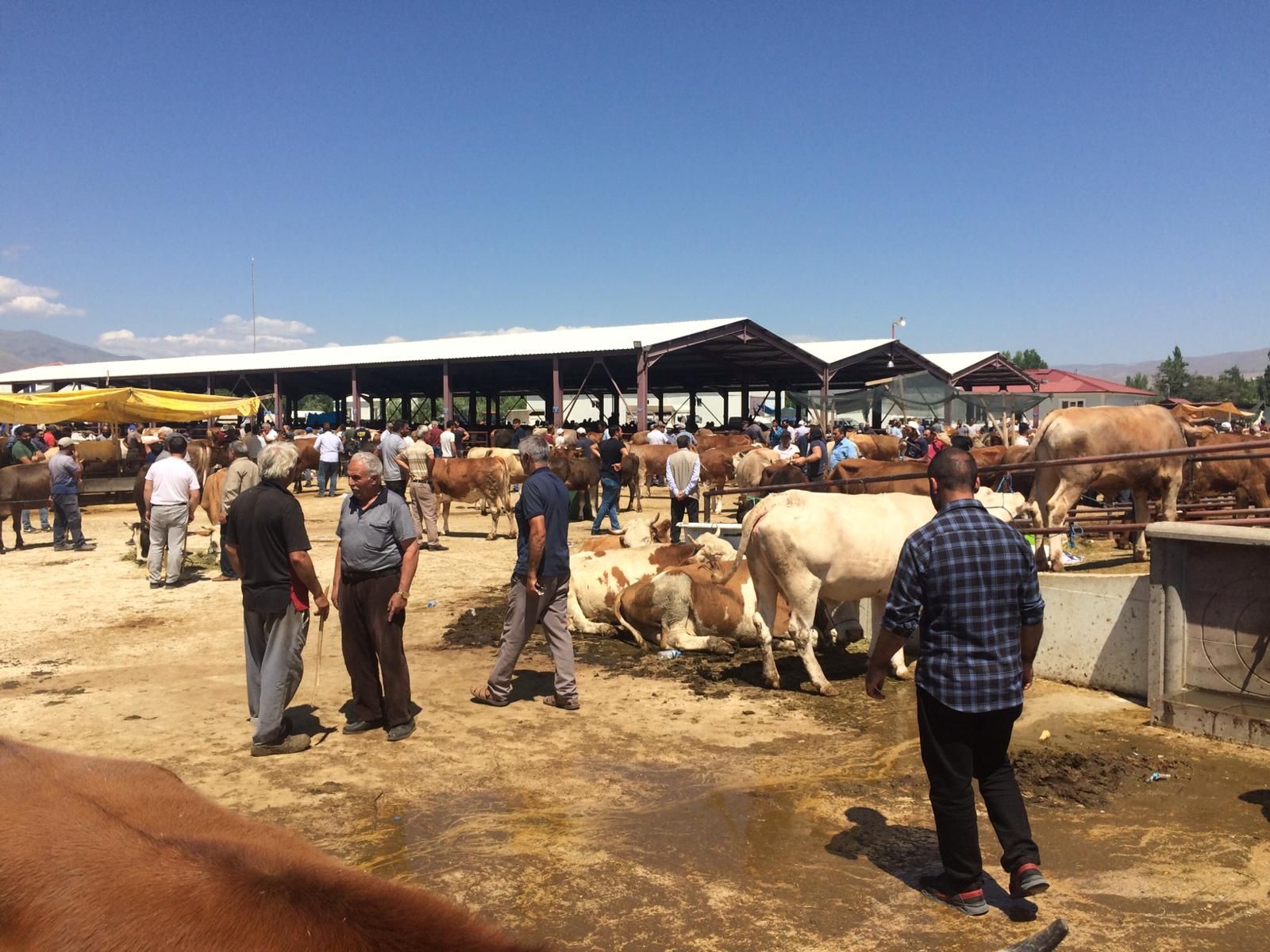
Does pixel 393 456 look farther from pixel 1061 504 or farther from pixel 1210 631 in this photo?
pixel 1210 631

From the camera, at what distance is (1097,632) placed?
6.76 meters

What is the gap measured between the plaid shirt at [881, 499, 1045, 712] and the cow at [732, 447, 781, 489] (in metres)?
13.1

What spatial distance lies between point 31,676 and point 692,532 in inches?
288

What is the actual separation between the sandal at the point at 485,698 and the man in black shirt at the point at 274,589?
1.36 meters

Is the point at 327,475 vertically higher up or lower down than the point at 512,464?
lower down

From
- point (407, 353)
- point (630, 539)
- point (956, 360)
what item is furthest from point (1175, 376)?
point (630, 539)

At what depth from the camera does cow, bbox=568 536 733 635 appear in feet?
29.9

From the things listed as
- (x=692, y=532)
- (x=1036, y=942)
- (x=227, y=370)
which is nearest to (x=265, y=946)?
(x=1036, y=942)

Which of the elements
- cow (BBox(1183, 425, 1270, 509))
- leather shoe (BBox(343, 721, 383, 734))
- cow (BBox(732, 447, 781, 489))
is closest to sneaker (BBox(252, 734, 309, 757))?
leather shoe (BBox(343, 721, 383, 734))

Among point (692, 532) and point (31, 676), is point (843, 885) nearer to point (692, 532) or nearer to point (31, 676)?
point (31, 676)

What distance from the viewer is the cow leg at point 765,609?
7.29m

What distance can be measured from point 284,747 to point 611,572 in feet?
13.2

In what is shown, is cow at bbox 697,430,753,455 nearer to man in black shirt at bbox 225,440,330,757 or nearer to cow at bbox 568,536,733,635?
cow at bbox 568,536,733,635

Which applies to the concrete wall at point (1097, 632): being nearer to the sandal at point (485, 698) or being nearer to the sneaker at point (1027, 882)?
the sneaker at point (1027, 882)
